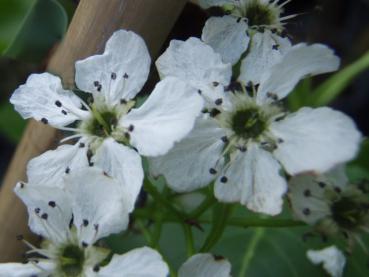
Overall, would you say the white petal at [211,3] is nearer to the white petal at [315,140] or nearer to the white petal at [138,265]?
the white petal at [315,140]

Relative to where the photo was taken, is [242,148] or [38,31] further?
[38,31]

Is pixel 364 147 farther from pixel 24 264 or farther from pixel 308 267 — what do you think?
pixel 24 264

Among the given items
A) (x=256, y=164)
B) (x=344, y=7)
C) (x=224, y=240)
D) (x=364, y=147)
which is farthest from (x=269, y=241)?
(x=344, y=7)

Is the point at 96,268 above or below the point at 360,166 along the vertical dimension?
below

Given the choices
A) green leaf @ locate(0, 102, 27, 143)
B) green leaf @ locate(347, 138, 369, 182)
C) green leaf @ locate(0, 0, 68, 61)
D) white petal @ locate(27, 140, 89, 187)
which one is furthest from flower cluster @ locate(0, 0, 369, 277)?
green leaf @ locate(0, 102, 27, 143)

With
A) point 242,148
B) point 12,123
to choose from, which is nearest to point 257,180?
point 242,148

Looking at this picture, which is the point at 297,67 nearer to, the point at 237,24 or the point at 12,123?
the point at 237,24

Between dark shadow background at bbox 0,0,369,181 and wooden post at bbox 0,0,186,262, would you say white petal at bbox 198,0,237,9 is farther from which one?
dark shadow background at bbox 0,0,369,181
